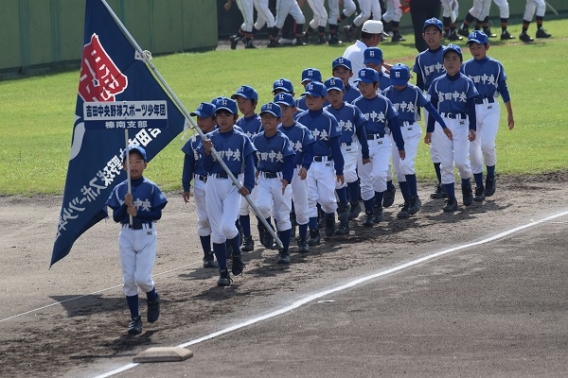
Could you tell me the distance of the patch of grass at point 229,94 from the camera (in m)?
19.9

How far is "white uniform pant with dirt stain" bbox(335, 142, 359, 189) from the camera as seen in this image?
15414mm

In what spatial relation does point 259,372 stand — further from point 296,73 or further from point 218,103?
point 296,73

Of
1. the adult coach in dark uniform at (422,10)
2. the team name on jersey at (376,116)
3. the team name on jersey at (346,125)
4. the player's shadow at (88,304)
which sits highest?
the adult coach in dark uniform at (422,10)

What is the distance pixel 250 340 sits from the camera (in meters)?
10.3

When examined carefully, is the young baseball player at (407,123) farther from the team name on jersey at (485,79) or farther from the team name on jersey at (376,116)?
the team name on jersey at (485,79)

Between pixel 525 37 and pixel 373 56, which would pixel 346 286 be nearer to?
pixel 373 56

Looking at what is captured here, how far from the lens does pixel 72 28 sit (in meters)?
31.2

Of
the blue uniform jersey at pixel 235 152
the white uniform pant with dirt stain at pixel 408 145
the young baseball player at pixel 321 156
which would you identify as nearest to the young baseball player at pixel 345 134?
the young baseball player at pixel 321 156

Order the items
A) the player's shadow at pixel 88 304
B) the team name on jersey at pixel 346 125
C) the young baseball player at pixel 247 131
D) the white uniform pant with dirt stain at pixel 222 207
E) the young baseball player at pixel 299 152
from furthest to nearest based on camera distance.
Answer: the team name on jersey at pixel 346 125, the young baseball player at pixel 247 131, the young baseball player at pixel 299 152, the white uniform pant with dirt stain at pixel 222 207, the player's shadow at pixel 88 304

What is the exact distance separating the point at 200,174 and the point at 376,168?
9.34 feet

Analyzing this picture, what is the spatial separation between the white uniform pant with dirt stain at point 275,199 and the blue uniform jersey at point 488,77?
3.81 metres

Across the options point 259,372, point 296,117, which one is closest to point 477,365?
point 259,372

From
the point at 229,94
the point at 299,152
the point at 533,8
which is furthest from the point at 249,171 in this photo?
the point at 533,8

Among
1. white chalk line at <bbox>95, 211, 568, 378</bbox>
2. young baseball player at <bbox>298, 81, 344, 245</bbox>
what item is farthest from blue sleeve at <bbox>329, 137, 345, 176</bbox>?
white chalk line at <bbox>95, 211, 568, 378</bbox>
